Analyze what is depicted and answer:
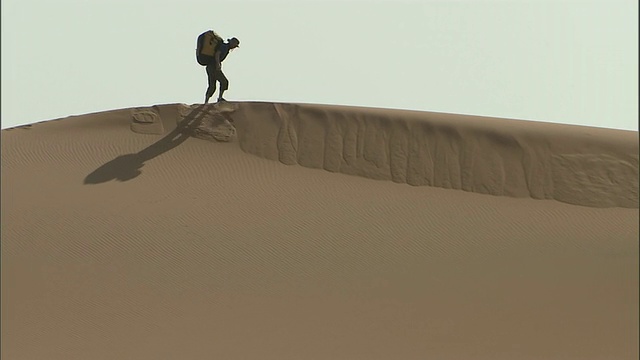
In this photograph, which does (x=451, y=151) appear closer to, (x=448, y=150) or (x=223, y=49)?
(x=448, y=150)

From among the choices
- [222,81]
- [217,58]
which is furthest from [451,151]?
[217,58]

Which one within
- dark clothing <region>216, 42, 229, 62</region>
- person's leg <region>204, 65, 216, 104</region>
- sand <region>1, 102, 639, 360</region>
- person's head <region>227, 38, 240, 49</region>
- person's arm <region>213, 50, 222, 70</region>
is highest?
person's head <region>227, 38, 240, 49</region>

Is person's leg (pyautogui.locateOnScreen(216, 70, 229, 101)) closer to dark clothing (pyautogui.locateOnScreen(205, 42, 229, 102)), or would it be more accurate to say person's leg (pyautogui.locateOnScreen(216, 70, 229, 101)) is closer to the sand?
dark clothing (pyautogui.locateOnScreen(205, 42, 229, 102))

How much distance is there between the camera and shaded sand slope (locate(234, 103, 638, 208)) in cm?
Result: 696

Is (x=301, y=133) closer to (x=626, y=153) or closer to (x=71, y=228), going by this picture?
(x=71, y=228)

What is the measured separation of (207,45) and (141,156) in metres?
1.72

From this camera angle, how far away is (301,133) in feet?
23.6

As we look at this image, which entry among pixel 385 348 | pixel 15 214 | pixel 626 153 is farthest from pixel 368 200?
pixel 15 214

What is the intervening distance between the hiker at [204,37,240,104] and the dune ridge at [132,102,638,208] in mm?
458

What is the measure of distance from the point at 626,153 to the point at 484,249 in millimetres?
2504

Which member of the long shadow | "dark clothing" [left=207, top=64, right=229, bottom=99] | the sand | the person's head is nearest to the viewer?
the sand

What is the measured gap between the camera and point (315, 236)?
6355 millimetres

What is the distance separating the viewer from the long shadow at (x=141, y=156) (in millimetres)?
6887

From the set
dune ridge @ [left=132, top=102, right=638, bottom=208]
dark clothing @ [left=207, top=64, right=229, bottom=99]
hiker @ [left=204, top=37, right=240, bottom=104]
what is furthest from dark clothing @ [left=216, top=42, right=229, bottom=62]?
dune ridge @ [left=132, top=102, right=638, bottom=208]
